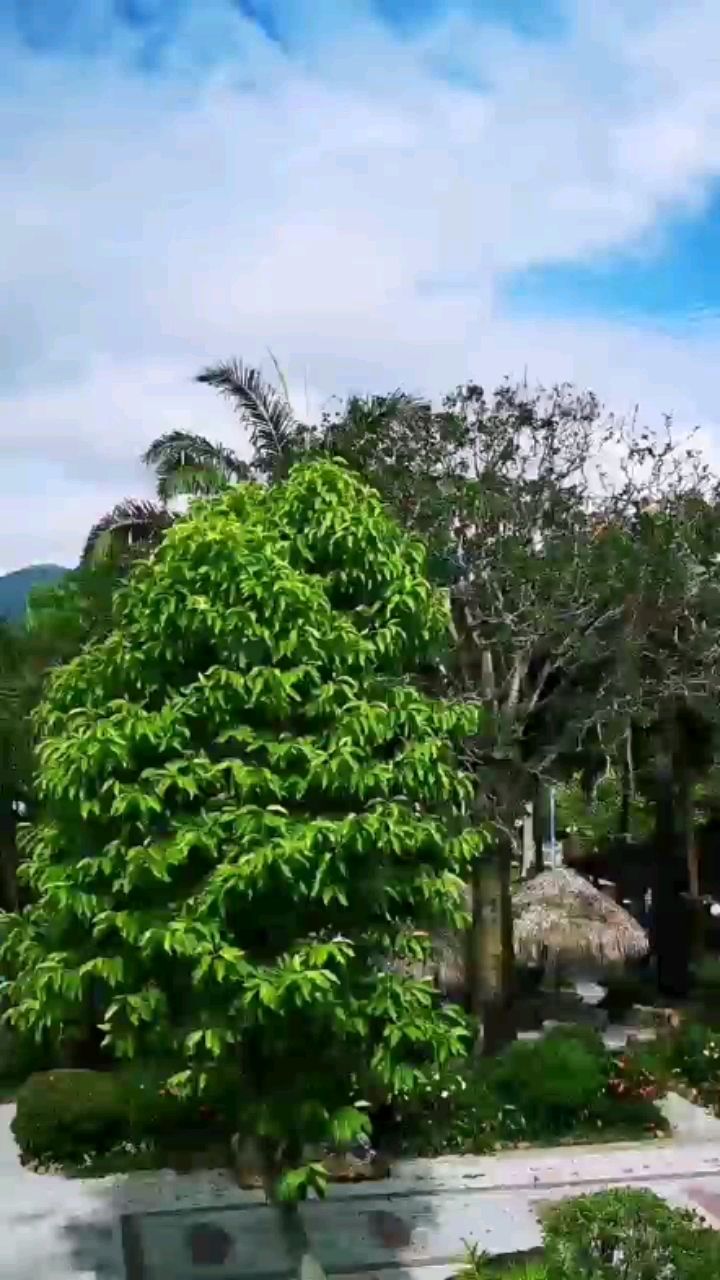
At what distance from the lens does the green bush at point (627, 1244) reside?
7898 mm

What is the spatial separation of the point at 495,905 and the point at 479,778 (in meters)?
1.69

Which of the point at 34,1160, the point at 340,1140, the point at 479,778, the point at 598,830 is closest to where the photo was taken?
the point at 340,1140

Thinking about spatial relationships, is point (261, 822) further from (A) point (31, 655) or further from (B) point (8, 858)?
(B) point (8, 858)

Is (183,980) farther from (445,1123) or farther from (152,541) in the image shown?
(152,541)

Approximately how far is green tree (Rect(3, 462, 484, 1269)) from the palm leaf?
862cm

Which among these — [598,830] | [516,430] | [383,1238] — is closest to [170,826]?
[383,1238]

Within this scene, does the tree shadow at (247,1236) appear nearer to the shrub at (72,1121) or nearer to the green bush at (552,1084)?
the shrub at (72,1121)

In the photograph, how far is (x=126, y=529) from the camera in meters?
17.2

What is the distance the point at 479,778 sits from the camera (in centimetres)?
1603

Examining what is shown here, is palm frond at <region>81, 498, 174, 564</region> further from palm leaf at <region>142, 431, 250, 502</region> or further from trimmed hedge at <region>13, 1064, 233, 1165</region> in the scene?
trimmed hedge at <region>13, 1064, 233, 1165</region>

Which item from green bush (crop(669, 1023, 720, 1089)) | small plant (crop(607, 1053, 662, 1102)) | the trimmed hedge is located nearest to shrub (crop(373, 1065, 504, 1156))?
small plant (crop(607, 1053, 662, 1102))

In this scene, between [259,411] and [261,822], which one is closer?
[261,822]

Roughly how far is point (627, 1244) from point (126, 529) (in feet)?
37.3

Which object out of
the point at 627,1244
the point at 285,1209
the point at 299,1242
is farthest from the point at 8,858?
the point at 627,1244
